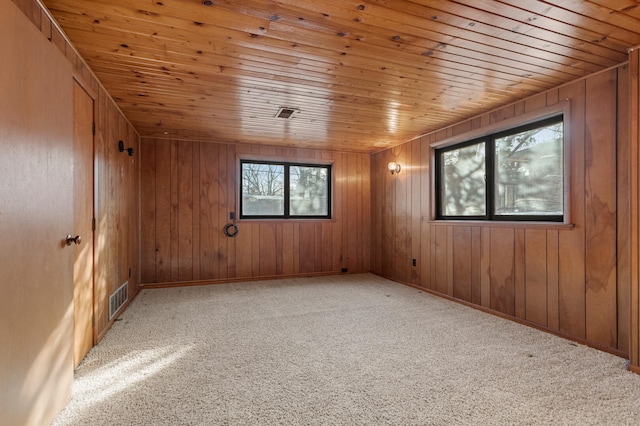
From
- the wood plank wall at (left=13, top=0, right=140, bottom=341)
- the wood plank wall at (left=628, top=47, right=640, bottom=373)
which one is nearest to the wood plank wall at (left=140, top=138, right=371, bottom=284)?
the wood plank wall at (left=13, top=0, right=140, bottom=341)

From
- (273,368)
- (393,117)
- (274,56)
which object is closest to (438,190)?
(393,117)

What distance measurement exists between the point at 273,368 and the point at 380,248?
368cm

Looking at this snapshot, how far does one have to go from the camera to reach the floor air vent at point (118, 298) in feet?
10.2

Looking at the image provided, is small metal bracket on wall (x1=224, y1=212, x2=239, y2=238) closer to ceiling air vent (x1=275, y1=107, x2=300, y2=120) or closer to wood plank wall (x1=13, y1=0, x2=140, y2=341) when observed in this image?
wood plank wall (x1=13, y1=0, x2=140, y2=341)

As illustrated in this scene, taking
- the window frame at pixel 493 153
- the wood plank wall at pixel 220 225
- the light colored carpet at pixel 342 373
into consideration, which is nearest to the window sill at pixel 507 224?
the window frame at pixel 493 153

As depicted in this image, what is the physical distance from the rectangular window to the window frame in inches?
76.7

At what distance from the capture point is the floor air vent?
310 cm

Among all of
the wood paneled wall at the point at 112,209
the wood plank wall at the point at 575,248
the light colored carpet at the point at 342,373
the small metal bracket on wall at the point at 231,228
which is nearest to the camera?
the light colored carpet at the point at 342,373

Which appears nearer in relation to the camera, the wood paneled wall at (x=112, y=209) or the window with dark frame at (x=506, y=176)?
the wood paneled wall at (x=112, y=209)

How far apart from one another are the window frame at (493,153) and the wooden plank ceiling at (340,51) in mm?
243

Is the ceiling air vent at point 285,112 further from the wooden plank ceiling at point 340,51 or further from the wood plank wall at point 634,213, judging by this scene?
the wood plank wall at point 634,213

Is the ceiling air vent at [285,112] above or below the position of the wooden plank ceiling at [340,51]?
below

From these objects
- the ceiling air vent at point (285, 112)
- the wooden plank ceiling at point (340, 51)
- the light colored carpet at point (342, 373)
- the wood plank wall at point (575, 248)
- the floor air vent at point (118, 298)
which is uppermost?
the wooden plank ceiling at point (340, 51)

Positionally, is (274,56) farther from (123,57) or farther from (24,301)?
(24,301)
